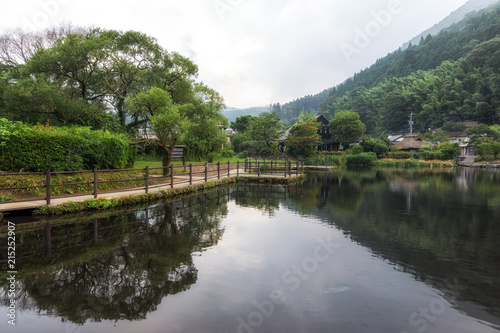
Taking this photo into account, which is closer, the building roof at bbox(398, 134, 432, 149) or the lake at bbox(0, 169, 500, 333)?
the lake at bbox(0, 169, 500, 333)

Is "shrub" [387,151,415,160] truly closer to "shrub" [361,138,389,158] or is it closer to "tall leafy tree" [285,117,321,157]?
"shrub" [361,138,389,158]

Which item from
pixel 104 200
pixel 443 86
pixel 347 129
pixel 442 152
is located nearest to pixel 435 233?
pixel 104 200

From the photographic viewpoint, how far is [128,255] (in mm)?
5449

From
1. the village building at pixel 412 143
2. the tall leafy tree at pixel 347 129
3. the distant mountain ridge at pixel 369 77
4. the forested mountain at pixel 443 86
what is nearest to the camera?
the tall leafy tree at pixel 347 129

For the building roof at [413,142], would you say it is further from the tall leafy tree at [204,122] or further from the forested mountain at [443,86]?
the tall leafy tree at [204,122]

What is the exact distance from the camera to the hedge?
30.7ft

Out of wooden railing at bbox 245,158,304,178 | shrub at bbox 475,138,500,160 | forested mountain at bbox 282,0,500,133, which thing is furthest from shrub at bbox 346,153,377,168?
forested mountain at bbox 282,0,500,133

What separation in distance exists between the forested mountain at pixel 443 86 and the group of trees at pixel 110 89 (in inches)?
2371

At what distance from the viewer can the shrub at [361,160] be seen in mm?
40769

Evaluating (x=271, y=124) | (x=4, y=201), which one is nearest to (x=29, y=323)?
(x=4, y=201)

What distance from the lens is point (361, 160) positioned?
135 feet

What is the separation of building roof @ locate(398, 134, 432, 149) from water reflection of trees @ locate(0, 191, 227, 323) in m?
52.5

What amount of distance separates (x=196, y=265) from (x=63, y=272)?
2.23 m

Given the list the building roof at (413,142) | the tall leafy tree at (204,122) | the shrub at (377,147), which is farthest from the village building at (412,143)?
the tall leafy tree at (204,122)
